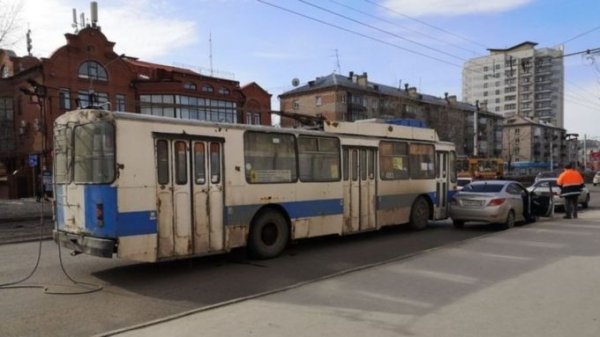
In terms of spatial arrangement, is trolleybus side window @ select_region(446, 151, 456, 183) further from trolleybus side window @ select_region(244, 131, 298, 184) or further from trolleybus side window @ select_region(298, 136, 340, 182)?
trolleybus side window @ select_region(244, 131, 298, 184)

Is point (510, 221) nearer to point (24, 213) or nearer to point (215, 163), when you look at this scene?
point (215, 163)

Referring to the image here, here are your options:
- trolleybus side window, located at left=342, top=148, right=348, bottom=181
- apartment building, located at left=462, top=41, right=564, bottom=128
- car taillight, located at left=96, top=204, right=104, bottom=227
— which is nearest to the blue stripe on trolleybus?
car taillight, located at left=96, top=204, right=104, bottom=227

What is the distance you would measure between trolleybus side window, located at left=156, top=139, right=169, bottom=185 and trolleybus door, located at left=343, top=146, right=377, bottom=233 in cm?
465

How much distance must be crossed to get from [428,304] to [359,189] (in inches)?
236

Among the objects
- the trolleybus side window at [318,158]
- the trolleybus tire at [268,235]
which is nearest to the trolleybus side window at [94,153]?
the trolleybus tire at [268,235]

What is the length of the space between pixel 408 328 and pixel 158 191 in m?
4.63

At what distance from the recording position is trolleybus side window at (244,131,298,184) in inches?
386

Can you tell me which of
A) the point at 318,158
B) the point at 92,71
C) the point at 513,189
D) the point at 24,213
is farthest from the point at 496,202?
the point at 92,71

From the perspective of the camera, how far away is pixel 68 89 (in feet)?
150

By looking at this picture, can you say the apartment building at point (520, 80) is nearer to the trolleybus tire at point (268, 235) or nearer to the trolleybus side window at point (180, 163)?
the trolleybus tire at point (268, 235)

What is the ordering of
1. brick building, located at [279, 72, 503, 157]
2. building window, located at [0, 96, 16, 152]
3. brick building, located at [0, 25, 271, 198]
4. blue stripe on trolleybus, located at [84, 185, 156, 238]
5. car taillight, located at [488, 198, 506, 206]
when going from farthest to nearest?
brick building, located at [279, 72, 503, 157] → building window, located at [0, 96, 16, 152] → brick building, located at [0, 25, 271, 198] → car taillight, located at [488, 198, 506, 206] → blue stripe on trolleybus, located at [84, 185, 156, 238]

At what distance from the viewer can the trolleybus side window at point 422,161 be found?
14.0 meters

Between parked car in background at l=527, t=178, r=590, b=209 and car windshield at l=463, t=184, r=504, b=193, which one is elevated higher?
car windshield at l=463, t=184, r=504, b=193

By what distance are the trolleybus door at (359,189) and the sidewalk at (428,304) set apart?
2.87m
